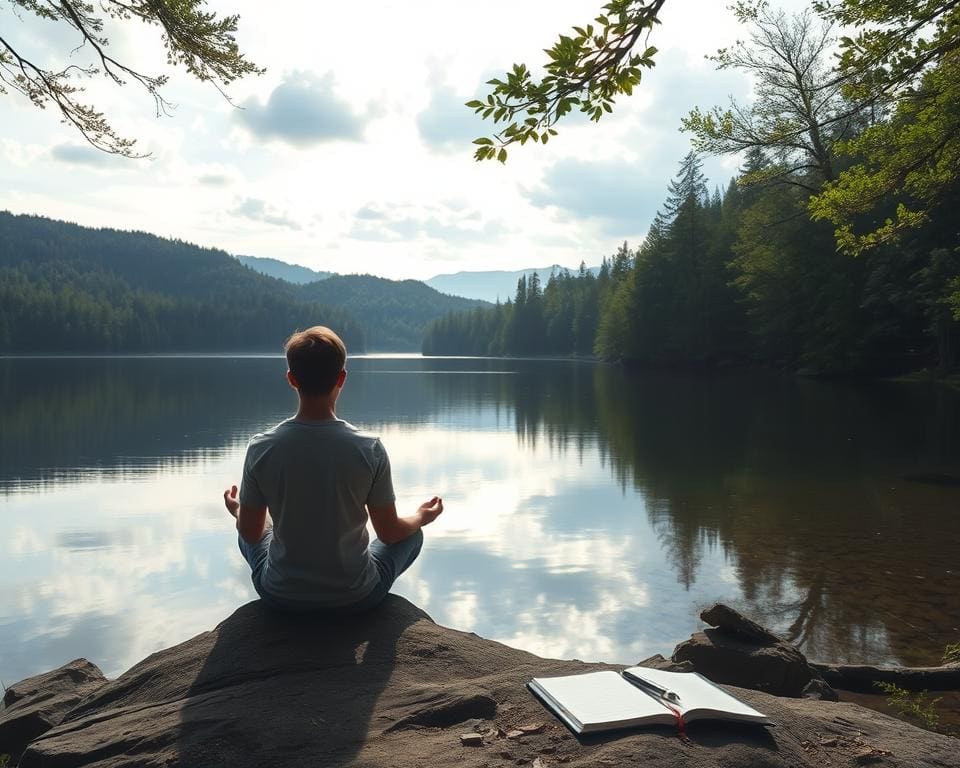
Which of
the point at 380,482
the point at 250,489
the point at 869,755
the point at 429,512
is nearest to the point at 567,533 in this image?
the point at 429,512

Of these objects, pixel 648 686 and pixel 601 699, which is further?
pixel 648 686

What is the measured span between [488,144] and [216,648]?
2640 millimetres

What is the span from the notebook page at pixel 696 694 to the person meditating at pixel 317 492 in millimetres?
1360

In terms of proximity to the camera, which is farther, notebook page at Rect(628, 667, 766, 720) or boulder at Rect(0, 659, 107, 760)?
boulder at Rect(0, 659, 107, 760)

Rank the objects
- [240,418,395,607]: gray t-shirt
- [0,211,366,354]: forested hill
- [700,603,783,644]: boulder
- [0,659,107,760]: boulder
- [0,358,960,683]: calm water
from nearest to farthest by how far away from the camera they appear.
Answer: [240,418,395,607]: gray t-shirt, [0,659,107,760]: boulder, [700,603,783,644]: boulder, [0,358,960,683]: calm water, [0,211,366,354]: forested hill

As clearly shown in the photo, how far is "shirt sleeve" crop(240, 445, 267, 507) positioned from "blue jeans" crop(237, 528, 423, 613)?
279 millimetres

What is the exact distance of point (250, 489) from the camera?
12.5ft

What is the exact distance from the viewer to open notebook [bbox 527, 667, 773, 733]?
295 centimetres

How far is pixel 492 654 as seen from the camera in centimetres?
404

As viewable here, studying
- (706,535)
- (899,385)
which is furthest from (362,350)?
(706,535)

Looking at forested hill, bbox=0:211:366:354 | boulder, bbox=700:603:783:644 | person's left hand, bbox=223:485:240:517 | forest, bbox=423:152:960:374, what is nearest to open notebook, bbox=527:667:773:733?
person's left hand, bbox=223:485:240:517

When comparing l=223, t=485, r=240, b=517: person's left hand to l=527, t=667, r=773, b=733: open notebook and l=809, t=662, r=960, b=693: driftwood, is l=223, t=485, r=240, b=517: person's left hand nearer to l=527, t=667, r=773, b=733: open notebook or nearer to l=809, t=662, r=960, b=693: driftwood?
l=527, t=667, r=773, b=733: open notebook

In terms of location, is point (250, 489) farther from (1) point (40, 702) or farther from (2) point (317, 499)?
(1) point (40, 702)

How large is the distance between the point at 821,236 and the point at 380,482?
4490 cm
